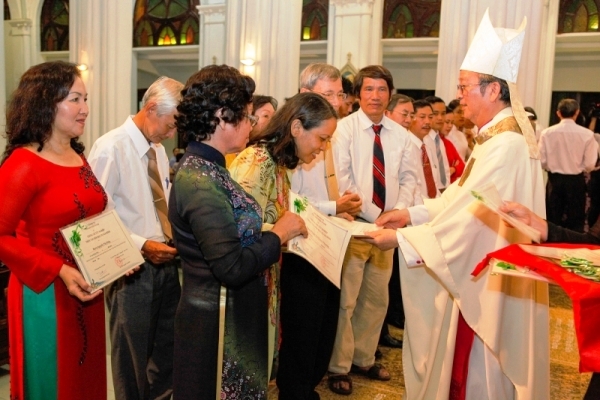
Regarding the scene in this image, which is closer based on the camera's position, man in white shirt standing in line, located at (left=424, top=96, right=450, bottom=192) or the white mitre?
the white mitre

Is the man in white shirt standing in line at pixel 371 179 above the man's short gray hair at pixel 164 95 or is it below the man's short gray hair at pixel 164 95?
below

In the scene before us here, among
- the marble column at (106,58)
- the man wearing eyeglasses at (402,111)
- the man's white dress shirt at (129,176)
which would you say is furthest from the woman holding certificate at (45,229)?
the marble column at (106,58)

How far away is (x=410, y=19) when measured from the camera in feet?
35.9

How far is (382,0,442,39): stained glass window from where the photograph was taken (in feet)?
35.2

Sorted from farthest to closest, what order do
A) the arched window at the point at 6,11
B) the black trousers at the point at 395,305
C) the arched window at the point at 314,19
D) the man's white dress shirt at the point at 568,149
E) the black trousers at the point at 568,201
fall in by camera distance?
the arched window at the point at 6,11 → the arched window at the point at 314,19 → the black trousers at the point at 568,201 → the man's white dress shirt at the point at 568,149 → the black trousers at the point at 395,305

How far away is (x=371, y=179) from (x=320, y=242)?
1.45 metres

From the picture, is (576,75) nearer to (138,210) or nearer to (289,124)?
(289,124)

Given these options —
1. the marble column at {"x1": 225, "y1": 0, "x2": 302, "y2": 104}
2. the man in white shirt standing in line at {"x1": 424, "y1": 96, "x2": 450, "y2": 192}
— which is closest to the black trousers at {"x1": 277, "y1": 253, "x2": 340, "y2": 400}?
the man in white shirt standing in line at {"x1": 424, "y1": 96, "x2": 450, "y2": 192}

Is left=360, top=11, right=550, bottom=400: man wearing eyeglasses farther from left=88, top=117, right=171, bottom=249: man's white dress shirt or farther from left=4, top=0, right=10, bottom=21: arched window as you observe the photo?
left=4, top=0, right=10, bottom=21: arched window

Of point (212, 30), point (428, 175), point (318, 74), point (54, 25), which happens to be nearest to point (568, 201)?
point (428, 175)

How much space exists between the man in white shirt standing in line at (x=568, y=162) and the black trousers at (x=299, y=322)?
222 inches

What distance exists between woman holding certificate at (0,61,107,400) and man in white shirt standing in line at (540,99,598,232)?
6.59m

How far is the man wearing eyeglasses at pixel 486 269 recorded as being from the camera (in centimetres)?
248

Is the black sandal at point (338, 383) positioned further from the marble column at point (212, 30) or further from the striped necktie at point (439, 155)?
the marble column at point (212, 30)
